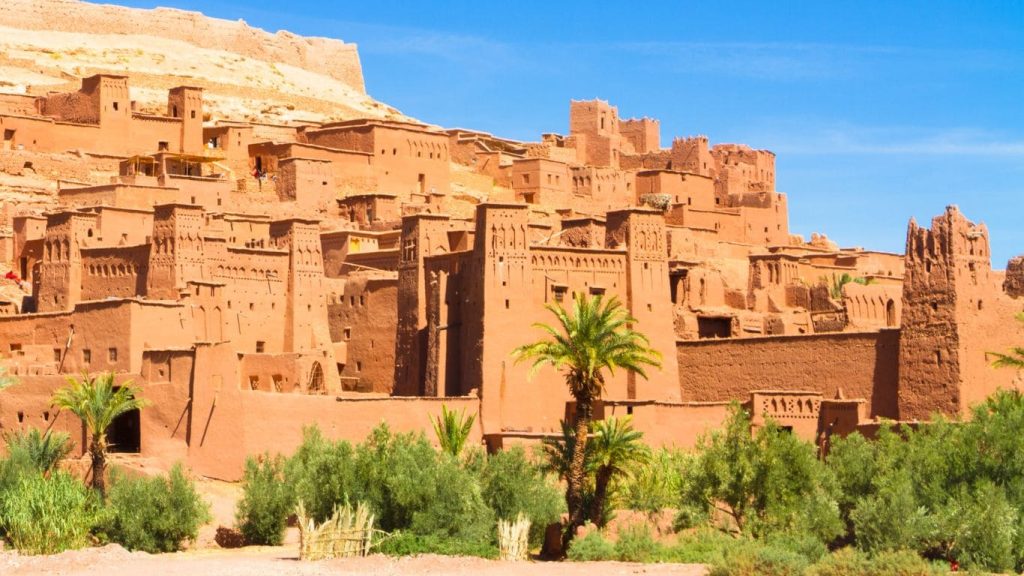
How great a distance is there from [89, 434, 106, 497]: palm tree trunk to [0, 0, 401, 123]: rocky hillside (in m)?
32.8

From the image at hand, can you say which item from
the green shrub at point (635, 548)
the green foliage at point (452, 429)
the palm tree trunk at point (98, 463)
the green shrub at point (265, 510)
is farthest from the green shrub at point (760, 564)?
the palm tree trunk at point (98, 463)

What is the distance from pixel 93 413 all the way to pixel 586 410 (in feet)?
33.3

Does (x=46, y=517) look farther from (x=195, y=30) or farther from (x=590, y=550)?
(x=195, y=30)

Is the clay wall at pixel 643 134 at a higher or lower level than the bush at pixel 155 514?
higher

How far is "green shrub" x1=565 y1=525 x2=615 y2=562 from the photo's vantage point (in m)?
35.7

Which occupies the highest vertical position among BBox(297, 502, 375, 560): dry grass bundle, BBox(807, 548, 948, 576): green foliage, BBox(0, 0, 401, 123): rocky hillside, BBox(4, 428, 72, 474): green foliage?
BBox(0, 0, 401, 123): rocky hillside

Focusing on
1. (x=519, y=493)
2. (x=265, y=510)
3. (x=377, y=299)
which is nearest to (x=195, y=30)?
(x=377, y=299)

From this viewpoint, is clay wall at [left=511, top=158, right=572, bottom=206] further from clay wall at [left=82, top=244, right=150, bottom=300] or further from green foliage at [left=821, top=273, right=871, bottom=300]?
clay wall at [left=82, top=244, right=150, bottom=300]

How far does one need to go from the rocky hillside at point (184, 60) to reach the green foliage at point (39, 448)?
31.1 meters

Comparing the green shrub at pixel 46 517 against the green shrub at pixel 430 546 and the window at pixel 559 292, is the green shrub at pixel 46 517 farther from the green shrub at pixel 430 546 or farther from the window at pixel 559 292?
the window at pixel 559 292

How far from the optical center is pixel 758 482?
38125 mm

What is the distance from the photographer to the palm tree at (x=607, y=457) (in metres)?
38.0

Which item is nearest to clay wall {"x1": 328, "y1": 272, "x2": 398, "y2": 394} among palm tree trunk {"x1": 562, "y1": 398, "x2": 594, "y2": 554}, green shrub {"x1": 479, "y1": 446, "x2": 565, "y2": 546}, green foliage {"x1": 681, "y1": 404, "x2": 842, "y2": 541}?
green shrub {"x1": 479, "y1": 446, "x2": 565, "y2": 546}

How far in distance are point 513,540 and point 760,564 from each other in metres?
5.49
